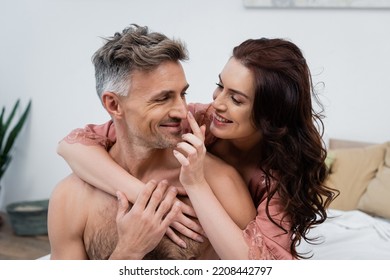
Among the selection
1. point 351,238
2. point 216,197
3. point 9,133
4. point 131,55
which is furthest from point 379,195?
point 9,133

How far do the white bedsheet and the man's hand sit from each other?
82cm

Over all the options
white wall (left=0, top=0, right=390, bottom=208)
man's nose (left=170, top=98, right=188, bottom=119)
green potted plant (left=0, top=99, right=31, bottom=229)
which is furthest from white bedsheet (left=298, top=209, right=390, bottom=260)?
green potted plant (left=0, top=99, right=31, bottom=229)

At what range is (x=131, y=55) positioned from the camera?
1204 millimetres

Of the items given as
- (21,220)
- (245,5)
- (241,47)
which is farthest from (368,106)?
(21,220)

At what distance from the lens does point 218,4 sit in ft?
9.37

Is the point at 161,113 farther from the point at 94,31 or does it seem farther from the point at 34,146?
the point at 34,146

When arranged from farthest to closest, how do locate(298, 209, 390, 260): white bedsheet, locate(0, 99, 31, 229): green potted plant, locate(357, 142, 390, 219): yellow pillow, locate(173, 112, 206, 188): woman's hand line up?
locate(0, 99, 31, 229): green potted plant
locate(357, 142, 390, 219): yellow pillow
locate(298, 209, 390, 260): white bedsheet
locate(173, 112, 206, 188): woman's hand

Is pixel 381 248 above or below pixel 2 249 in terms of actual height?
above

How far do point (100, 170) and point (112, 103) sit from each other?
18 cm

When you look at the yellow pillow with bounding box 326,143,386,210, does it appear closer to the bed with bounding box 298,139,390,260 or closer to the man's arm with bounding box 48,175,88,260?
the bed with bounding box 298,139,390,260

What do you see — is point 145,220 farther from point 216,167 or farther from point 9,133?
point 9,133

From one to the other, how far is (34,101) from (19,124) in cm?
20

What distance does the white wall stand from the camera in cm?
264

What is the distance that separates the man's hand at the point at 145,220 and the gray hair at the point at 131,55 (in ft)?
0.84
